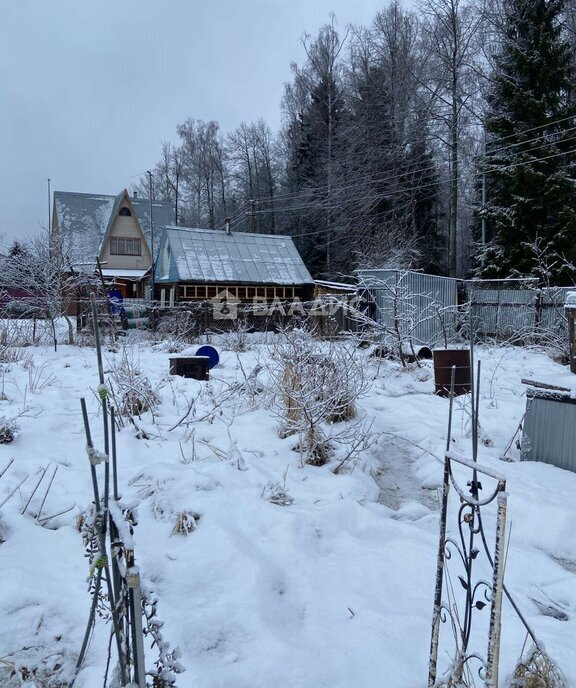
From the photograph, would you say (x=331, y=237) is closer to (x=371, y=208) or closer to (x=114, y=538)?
(x=371, y=208)

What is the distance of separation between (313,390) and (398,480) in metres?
1.04

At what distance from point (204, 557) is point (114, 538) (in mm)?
1249

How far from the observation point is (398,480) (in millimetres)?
4141

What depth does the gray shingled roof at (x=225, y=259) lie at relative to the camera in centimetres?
1719

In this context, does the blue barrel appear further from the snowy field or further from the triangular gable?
the triangular gable

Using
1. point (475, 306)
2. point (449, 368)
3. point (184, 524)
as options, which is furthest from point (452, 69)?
point (184, 524)

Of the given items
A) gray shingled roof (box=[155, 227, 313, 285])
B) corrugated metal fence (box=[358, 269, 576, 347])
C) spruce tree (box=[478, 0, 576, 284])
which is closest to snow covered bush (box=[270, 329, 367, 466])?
corrugated metal fence (box=[358, 269, 576, 347])

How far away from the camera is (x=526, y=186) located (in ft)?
55.4

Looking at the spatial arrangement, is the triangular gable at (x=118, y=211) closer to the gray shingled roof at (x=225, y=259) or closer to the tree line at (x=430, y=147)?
the tree line at (x=430, y=147)

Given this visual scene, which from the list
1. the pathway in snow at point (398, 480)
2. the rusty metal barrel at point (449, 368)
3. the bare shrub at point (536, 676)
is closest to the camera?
the bare shrub at point (536, 676)

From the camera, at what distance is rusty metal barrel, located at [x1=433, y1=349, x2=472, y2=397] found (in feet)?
22.6

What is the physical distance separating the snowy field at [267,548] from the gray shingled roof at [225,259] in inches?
482

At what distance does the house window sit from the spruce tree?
1782 centimetres

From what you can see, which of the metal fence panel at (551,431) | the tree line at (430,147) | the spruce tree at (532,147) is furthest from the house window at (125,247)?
the metal fence panel at (551,431)
